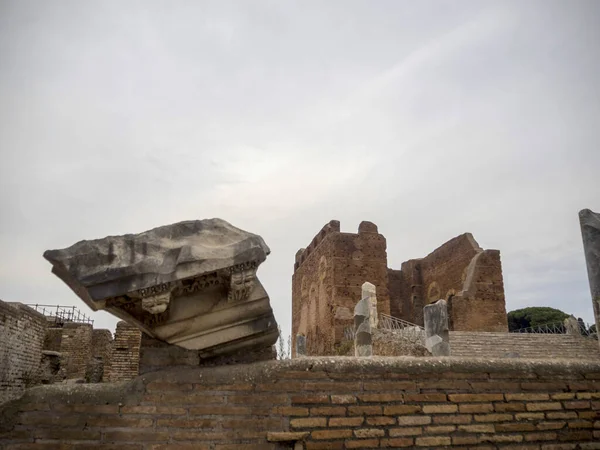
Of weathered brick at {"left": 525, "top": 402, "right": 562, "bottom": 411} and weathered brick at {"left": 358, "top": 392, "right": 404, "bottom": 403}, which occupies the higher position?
weathered brick at {"left": 358, "top": 392, "right": 404, "bottom": 403}

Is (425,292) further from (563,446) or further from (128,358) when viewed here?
(563,446)

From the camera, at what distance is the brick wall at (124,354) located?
13148mm

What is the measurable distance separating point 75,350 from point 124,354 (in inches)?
149

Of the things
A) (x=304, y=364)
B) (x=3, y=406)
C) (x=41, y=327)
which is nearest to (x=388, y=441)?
(x=304, y=364)

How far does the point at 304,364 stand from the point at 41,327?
10395 mm

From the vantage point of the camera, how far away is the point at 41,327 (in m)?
11.4

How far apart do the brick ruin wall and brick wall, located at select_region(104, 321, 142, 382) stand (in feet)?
26.9

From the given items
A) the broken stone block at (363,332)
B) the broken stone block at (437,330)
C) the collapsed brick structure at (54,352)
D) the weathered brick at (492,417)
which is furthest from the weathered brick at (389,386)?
the collapsed brick structure at (54,352)

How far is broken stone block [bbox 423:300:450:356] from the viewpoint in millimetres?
9297

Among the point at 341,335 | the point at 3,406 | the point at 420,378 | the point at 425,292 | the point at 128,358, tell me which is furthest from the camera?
the point at 425,292

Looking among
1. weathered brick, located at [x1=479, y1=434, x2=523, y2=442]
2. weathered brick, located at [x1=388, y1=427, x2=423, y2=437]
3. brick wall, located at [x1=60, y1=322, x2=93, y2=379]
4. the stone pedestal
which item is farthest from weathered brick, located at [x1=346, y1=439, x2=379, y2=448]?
brick wall, located at [x1=60, y1=322, x2=93, y2=379]

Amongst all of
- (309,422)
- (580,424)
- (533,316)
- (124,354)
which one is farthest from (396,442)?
(533,316)

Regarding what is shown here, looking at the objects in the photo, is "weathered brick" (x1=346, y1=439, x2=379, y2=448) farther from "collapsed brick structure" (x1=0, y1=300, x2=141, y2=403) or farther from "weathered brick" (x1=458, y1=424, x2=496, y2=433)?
"collapsed brick structure" (x1=0, y1=300, x2=141, y2=403)

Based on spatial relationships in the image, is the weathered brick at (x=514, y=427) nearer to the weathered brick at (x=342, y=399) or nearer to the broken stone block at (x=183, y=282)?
the weathered brick at (x=342, y=399)
